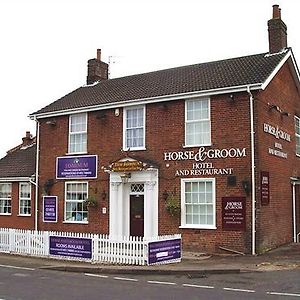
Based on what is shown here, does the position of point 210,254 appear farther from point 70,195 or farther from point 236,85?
point 70,195

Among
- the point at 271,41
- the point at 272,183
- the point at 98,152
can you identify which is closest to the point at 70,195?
the point at 98,152

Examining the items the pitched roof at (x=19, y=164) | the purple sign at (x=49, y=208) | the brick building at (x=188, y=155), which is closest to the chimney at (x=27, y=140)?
the pitched roof at (x=19, y=164)

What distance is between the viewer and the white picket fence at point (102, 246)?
1505 cm

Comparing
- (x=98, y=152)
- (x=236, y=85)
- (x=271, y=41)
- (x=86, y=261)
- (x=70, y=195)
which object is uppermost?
(x=271, y=41)

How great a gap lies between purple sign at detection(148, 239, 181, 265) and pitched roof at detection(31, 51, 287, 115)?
21.1ft

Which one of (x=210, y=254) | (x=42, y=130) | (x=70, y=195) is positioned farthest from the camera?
(x=42, y=130)

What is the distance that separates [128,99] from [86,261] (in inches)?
301

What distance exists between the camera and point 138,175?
2030 centimetres

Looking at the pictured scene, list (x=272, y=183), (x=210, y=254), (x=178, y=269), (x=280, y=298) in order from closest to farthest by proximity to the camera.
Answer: (x=280, y=298) < (x=178, y=269) < (x=210, y=254) < (x=272, y=183)

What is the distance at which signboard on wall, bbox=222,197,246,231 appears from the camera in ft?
58.1

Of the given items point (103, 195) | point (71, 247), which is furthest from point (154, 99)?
point (71, 247)

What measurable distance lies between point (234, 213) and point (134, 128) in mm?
5880

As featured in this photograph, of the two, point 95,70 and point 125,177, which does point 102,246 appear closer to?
point 125,177

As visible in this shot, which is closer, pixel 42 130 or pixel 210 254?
pixel 210 254
